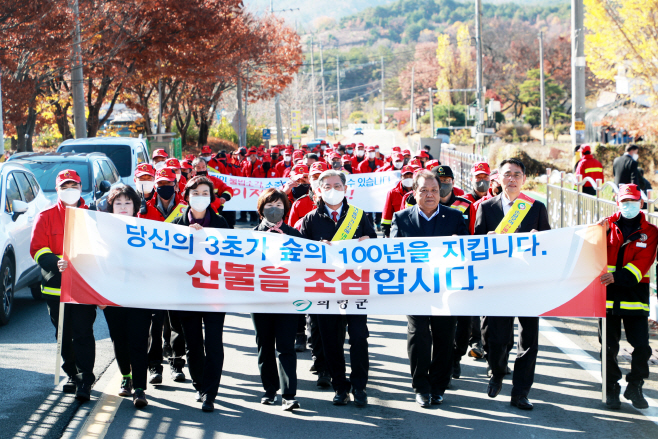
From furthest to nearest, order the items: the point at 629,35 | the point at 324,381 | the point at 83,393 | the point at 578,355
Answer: the point at 629,35
the point at 578,355
the point at 324,381
the point at 83,393

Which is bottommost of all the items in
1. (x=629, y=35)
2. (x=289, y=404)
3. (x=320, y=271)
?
(x=289, y=404)

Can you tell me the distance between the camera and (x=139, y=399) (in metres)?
6.04

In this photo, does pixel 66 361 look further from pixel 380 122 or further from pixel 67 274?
pixel 380 122

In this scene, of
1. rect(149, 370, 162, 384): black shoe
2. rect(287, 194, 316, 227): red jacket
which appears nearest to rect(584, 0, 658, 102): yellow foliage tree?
rect(287, 194, 316, 227): red jacket

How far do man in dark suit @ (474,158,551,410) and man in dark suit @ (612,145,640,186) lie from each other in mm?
10838

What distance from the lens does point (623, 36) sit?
2214 cm

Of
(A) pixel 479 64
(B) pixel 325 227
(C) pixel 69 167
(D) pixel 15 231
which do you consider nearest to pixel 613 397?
(B) pixel 325 227

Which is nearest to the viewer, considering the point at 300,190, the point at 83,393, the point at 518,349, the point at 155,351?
the point at 518,349

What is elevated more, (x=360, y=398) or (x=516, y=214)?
(x=516, y=214)

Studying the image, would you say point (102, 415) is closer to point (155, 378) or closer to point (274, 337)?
point (155, 378)

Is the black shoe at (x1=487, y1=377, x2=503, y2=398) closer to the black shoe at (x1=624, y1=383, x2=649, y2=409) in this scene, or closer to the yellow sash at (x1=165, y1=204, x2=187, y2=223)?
the black shoe at (x1=624, y1=383, x2=649, y2=409)

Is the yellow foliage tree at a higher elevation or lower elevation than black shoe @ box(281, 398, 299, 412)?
higher

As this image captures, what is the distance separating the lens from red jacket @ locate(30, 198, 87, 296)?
20.5ft

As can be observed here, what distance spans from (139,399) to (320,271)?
67.5 inches
